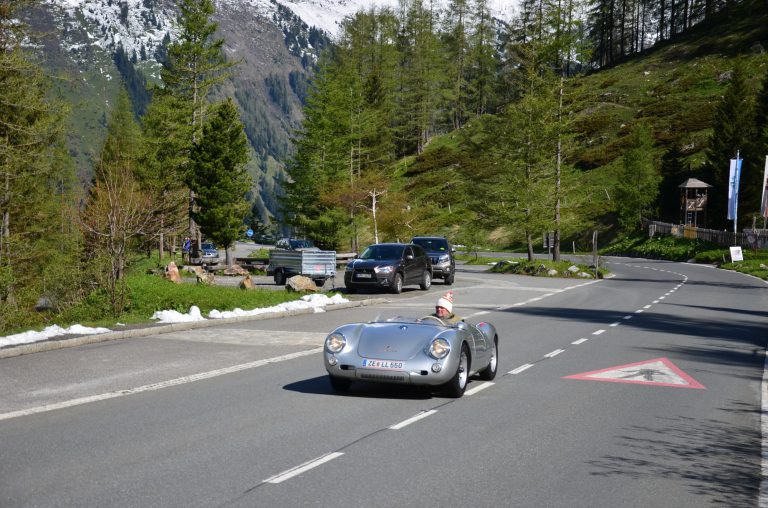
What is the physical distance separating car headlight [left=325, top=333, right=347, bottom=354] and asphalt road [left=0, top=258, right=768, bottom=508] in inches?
23.3

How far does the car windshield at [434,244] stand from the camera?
116 feet

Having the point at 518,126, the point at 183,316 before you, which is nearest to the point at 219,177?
the point at 518,126

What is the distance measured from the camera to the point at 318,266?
33.4 metres

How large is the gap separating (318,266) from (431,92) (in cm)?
8327

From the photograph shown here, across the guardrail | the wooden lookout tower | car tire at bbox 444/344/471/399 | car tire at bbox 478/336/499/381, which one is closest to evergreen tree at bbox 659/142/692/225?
the wooden lookout tower

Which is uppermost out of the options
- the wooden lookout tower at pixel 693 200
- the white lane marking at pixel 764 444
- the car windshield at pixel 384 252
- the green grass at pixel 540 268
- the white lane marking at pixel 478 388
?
the wooden lookout tower at pixel 693 200

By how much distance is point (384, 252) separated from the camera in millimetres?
29344

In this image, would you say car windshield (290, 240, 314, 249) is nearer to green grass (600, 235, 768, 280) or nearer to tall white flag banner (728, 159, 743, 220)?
green grass (600, 235, 768, 280)

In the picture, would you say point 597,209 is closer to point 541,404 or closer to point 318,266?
point 318,266

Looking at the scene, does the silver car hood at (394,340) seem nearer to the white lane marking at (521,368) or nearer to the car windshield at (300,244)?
the white lane marking at (521,368)

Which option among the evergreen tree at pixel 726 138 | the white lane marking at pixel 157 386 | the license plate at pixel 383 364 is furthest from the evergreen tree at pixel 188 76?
the license plate at pixel 383 364

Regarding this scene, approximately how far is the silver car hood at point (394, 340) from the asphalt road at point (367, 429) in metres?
0.60

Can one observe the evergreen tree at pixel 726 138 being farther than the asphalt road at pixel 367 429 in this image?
Yes

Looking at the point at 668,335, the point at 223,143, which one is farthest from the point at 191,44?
the point at 668,335
